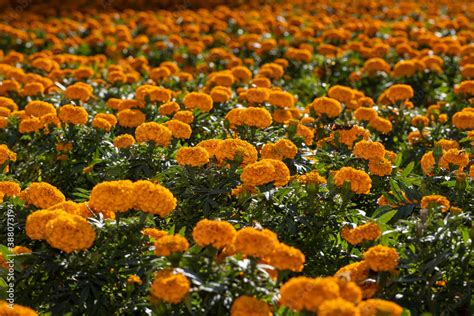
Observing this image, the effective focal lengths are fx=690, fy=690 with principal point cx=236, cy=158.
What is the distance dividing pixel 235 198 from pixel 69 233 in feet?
5.09

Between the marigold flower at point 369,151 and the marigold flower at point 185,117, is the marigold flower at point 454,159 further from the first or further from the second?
the marigold flower at point 185,117

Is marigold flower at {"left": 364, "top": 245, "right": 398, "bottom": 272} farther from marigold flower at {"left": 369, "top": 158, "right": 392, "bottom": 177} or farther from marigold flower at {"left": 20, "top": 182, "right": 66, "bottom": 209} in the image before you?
marigold flower at {"left": 20, "top": 182, "right": 66, "bottom": 209}

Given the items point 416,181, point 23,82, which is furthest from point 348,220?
point 23,82

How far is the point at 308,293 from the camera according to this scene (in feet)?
9.03

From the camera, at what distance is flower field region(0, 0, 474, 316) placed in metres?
3.15

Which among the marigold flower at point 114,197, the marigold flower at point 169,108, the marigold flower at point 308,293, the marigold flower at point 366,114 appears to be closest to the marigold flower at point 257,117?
the marigold flower at point 169,108

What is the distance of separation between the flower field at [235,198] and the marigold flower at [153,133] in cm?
1

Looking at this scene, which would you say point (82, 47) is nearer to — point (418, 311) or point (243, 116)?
point (243, 116)

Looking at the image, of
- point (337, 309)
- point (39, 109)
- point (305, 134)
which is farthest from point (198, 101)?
point (337, 309)

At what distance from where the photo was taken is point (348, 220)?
14.3ft

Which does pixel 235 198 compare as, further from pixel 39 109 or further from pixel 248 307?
pixel 39 109

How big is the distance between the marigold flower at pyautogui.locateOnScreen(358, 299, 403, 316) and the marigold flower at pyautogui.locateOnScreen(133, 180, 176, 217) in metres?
1.19

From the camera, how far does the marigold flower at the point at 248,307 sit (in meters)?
2.84

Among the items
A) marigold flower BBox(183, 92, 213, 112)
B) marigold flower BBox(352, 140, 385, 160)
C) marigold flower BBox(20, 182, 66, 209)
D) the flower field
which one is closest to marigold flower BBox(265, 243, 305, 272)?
the flower field
